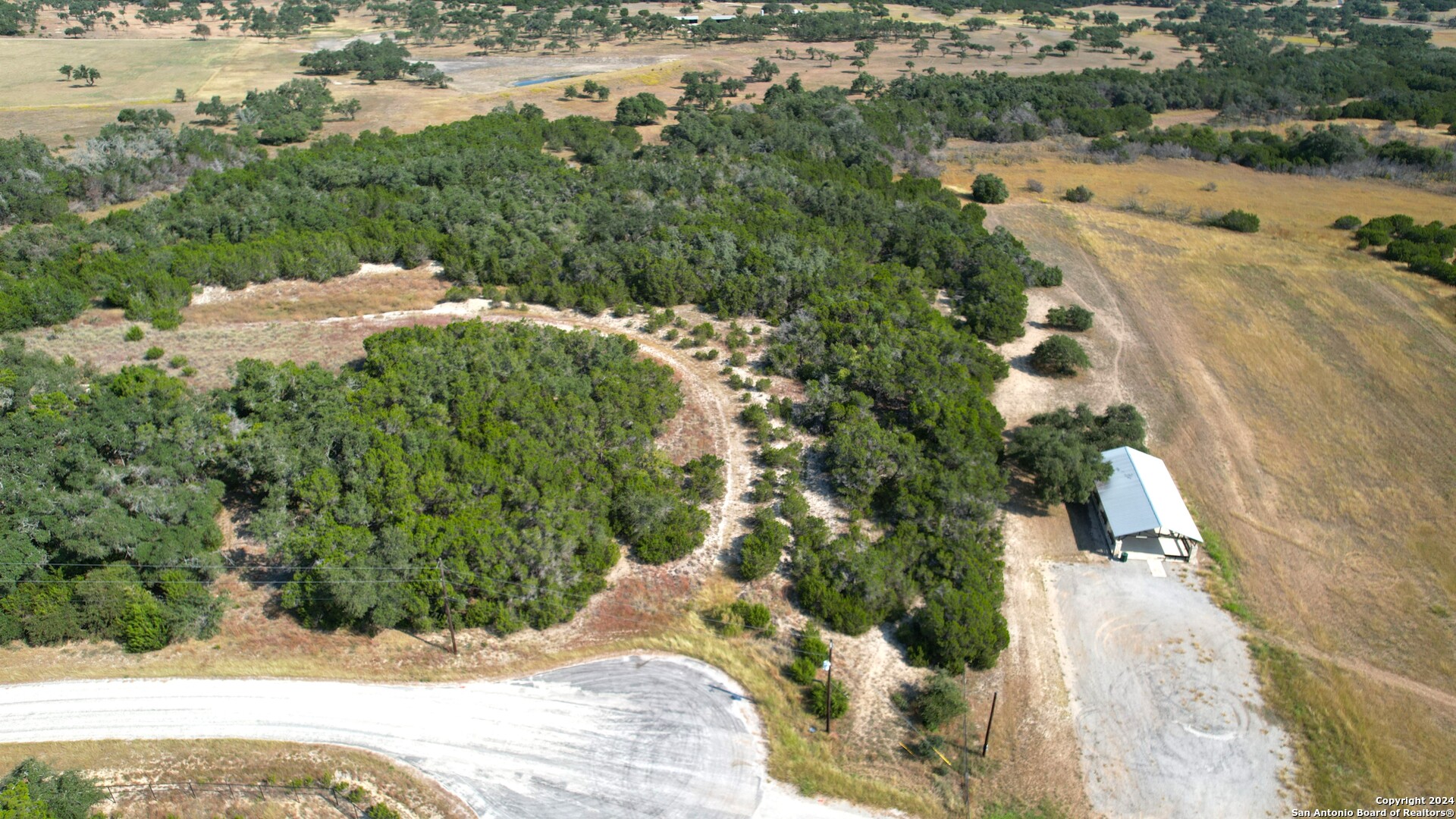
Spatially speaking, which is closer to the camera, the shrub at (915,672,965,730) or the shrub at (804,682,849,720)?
the shrub at (915,672,965,730)

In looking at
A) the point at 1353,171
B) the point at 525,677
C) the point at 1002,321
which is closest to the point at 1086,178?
the point at 1353,171

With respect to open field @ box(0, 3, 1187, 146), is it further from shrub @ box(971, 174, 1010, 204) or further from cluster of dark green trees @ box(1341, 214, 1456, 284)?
cluster of dark green trees @ box(1341, 214, 1456, 284)

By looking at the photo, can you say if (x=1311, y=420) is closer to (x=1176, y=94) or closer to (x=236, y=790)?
(x=236, y=790)

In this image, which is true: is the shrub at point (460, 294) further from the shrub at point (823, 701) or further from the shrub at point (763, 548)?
the shrub at point (823, 701)

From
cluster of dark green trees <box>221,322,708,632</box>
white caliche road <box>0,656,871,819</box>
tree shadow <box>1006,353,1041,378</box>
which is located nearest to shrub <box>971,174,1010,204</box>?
tree shadow <box>1006,353,1041,378</box>

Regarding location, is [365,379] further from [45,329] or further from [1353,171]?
[1353,171]
